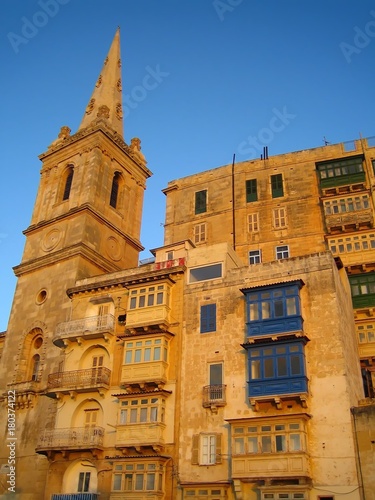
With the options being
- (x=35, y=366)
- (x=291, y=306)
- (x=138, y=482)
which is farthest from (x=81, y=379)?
(x=291, y=306)

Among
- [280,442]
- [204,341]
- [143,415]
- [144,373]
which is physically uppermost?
[204,341]

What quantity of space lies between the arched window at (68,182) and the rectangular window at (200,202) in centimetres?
1173

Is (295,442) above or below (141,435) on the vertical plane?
below

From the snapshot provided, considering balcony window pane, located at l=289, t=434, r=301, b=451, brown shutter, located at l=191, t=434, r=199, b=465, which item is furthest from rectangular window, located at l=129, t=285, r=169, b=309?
balcony window pane, located at l=289, t=434, r=301, b=451

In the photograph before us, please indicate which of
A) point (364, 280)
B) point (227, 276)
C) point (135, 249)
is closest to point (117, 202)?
point (135, 249)

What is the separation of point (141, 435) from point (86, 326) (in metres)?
9.16

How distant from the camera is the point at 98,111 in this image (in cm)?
5372

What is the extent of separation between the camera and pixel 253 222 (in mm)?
43688

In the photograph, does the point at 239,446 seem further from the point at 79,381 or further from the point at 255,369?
the point at 79,381

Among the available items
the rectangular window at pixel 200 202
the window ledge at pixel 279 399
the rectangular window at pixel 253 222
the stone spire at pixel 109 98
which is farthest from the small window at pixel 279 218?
the stone spire at pixel 109 98

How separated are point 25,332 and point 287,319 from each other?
22129mm

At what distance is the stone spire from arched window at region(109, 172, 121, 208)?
464 cm

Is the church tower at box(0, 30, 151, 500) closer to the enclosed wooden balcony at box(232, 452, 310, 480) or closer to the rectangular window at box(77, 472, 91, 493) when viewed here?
the rectangular window at box(77, 472, 91, 493)

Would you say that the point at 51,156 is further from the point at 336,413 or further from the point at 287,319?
the point at 336,413
